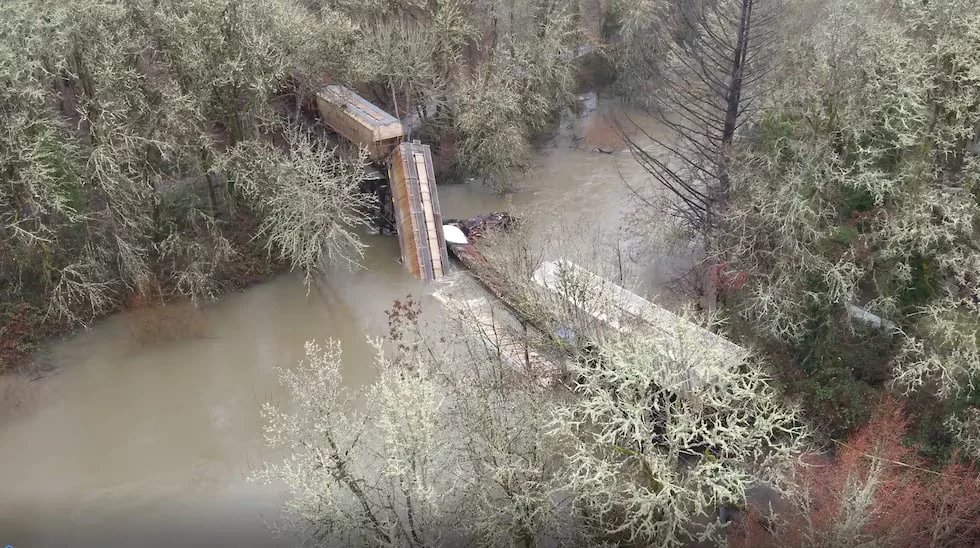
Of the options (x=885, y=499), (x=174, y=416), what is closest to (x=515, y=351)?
(x=885, y=499)

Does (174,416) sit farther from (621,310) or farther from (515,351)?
(621,310)

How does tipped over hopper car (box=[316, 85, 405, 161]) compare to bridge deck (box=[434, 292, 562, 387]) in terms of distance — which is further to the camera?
tipped over hopper car (box=[316, 85, 405, 161])

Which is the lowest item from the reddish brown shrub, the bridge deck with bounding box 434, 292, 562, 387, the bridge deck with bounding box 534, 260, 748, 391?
the reddish brown shrub

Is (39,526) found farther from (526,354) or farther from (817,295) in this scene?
(817,295)

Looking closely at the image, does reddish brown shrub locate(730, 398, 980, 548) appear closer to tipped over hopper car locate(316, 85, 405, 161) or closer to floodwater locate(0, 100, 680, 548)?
floodwater locate(0, 100, 680, 548)

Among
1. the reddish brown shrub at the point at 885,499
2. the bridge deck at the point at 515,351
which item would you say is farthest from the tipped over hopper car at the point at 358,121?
the reddish brown shrub at the point at 885,499

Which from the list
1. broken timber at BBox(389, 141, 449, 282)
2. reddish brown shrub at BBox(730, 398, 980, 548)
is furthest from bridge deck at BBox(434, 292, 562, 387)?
→ reddish brown shrub at BBox(730, 398, 980, 548)

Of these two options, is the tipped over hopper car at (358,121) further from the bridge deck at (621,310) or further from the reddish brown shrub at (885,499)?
the reddish brown shrub at (885,499)
